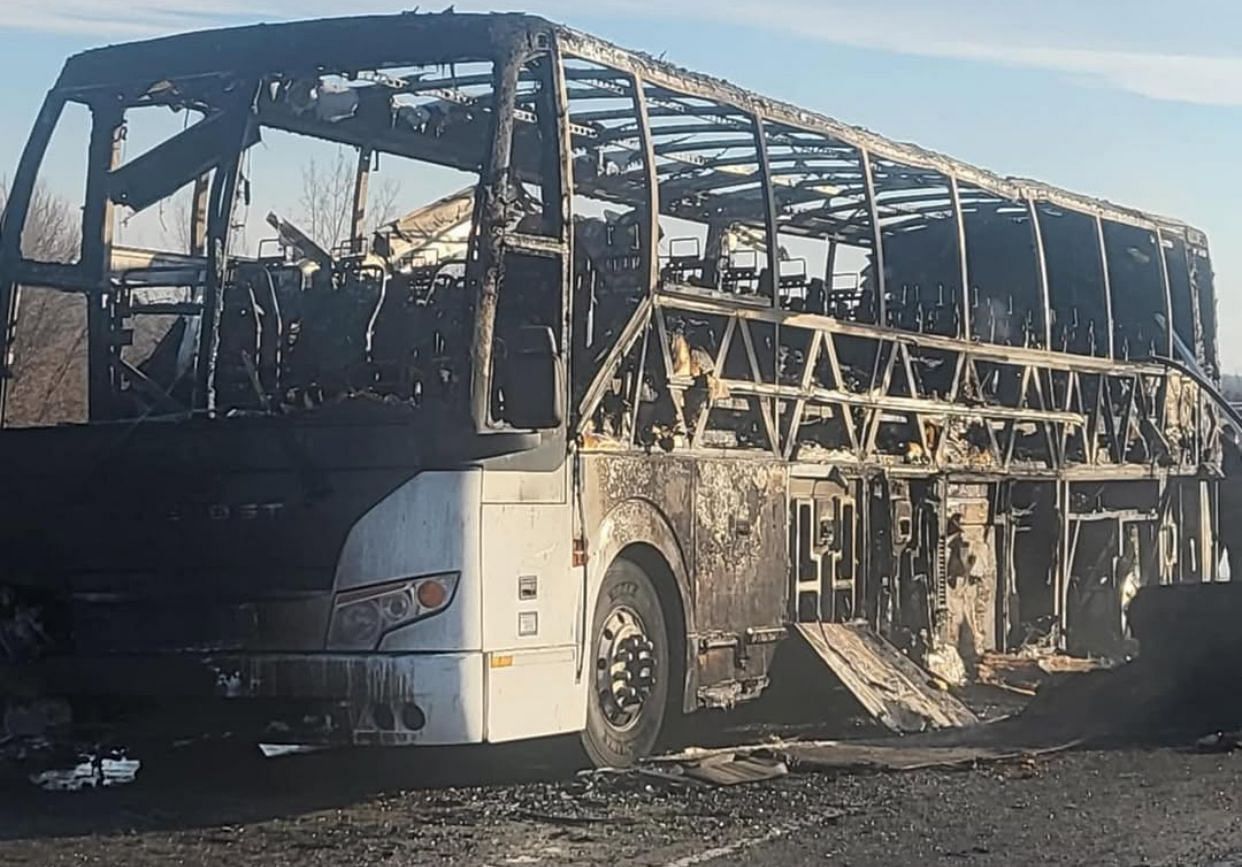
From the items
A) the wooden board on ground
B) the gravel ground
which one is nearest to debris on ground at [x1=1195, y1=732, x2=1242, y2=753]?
the gravel ground

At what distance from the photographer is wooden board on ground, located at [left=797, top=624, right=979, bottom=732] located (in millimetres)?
12945

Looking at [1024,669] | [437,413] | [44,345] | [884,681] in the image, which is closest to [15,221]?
[44,345]

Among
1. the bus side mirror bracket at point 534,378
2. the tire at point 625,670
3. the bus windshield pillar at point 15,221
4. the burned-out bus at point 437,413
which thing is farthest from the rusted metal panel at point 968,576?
the bus windshield pillar at point 15,221

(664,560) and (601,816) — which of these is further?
(664,560)

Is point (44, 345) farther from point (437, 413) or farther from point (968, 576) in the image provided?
point (968, 576)

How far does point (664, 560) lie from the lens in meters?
11.6

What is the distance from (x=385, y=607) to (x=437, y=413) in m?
0.93

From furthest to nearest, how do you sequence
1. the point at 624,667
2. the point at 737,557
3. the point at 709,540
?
the point at 737,557 < the point at 709,540 < the point at 624,667

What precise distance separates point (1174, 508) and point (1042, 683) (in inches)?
199

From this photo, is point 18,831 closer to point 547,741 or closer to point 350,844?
point 350,844

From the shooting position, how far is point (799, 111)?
13.6 metres

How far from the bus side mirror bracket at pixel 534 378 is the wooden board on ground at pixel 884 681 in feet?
13.8

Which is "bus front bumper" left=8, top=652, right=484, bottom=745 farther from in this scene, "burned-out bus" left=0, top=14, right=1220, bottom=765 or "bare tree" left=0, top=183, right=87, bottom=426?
"bare tree" left=0, top=183, right=87, bottom=426

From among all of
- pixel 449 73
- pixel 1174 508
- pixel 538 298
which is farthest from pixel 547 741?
pixel 1174 508
